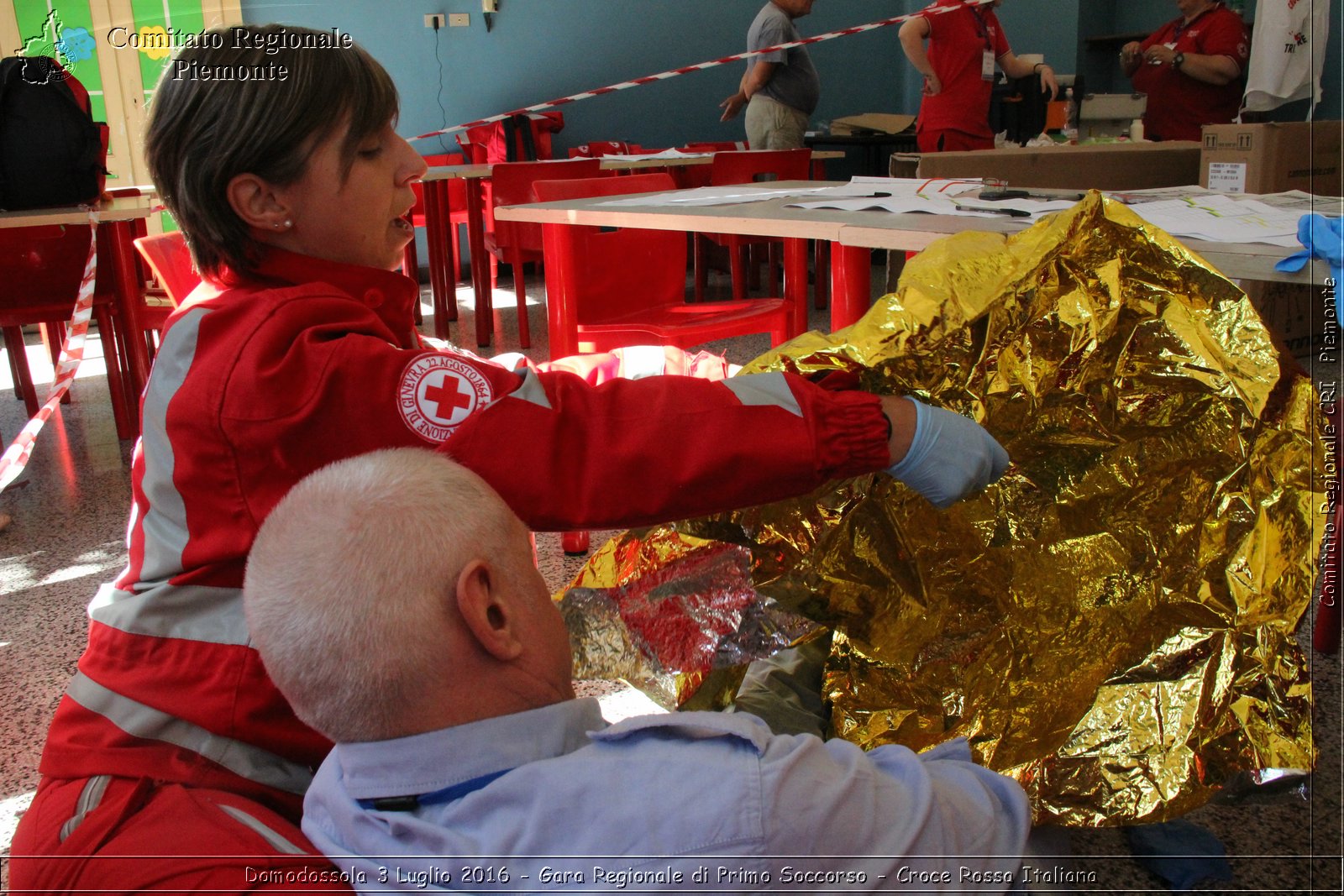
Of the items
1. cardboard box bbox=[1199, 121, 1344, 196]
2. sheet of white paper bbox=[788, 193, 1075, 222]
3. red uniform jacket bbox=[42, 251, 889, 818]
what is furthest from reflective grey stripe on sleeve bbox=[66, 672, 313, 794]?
cardboard box bbox=[1199, 121, 1344, 196]

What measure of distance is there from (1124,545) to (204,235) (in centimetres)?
90

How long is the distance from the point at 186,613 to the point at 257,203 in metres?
0.35

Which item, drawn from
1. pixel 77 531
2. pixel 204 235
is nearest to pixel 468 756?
pixel 204 235

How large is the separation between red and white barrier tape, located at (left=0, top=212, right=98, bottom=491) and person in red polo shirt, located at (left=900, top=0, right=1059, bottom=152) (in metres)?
2.73

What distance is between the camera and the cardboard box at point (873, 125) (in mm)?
6273

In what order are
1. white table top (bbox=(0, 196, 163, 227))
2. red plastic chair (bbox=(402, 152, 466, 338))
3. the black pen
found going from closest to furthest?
the black pen
white table top (bbox=(0, 196, 163, 227))
red plastic chair (bbox=(402, 152, 466, 338))

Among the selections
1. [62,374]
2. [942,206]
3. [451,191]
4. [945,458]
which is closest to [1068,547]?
[945,458]

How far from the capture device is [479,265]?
→ 416 centimetres

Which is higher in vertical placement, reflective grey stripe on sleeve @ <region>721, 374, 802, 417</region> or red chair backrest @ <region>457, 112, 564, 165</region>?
red chair backrest @ <region>457, 112, 564, 165</region>

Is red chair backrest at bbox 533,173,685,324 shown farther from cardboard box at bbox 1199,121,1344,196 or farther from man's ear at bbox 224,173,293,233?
man's ear at bbox 224,173,293,233

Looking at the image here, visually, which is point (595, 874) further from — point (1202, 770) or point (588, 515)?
point (1202, 770)

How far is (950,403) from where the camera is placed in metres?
0.95

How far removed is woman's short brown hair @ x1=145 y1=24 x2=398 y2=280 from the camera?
0.84 metres

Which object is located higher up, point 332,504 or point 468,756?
point 332,504
